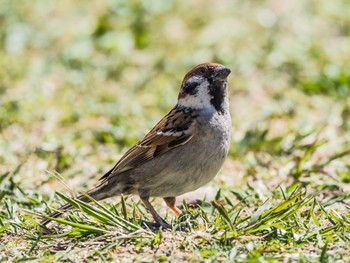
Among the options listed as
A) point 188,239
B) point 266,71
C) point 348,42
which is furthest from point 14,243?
point 348,42

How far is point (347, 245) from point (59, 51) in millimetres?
5459

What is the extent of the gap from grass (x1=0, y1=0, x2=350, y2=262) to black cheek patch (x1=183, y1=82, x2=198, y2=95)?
0.68 metres

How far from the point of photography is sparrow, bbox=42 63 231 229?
190 inches

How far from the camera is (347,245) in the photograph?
3971 millimetres

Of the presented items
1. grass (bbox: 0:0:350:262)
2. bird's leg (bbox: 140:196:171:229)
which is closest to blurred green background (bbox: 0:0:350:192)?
grass (bbox: 0:0:350:262)

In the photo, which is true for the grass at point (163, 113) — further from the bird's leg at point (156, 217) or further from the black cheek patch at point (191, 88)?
the black cheek patch at point (191, 88)

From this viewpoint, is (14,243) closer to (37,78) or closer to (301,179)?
(301,179)

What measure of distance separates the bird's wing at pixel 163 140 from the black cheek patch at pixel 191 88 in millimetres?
122

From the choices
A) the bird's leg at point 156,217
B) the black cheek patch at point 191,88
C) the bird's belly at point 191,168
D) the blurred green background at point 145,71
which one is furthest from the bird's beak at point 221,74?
the blurred green background at point 145,71

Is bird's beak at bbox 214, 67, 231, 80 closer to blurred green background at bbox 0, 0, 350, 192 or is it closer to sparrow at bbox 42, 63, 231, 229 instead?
sparrow at bbox 42, 63, 231, 229

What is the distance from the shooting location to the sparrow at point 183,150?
4820mm

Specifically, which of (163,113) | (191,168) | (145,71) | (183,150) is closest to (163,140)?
(183,150)

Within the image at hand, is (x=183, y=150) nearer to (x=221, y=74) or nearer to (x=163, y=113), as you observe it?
(x=221, y=74)

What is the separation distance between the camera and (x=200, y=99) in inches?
199
